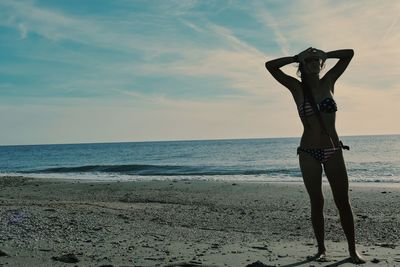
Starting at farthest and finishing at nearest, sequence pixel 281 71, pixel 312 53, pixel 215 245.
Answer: pixel 215 245
pixel 281 71
pixel 312 53

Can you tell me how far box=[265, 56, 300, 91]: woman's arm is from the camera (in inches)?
217

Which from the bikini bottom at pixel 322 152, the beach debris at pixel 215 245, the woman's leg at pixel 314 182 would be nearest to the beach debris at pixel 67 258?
the beach debris at pixel 215 245

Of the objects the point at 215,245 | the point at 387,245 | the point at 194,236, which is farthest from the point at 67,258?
the point at 387,245

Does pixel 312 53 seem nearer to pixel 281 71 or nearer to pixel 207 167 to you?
pixel 281 71

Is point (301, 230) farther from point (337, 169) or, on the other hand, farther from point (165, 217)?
point (337, 169)

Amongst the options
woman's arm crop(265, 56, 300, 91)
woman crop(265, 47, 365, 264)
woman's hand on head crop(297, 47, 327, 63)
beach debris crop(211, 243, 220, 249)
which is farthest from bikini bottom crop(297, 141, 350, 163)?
beach debris crop(211, 243, 220, 249)

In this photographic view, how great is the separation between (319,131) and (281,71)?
2.88 feet

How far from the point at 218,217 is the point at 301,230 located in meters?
2.31

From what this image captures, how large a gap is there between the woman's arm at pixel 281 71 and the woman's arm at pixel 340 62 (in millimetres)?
390

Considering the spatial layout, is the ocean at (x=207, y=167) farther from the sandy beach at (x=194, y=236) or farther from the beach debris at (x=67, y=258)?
the beach debris at (x=67, y=258)

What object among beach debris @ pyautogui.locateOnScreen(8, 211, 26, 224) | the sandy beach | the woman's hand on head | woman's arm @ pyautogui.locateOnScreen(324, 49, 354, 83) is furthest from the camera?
beach debris @ pyautogui.locateOnScreen(8, 211, 26, 224)

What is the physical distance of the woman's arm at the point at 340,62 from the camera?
5.45 m

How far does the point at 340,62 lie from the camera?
217 inches

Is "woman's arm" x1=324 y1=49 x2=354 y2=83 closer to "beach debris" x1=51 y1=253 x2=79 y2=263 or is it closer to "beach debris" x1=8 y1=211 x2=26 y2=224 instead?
"beach debris" x1=51 y1=253 x2=79 y2=263
